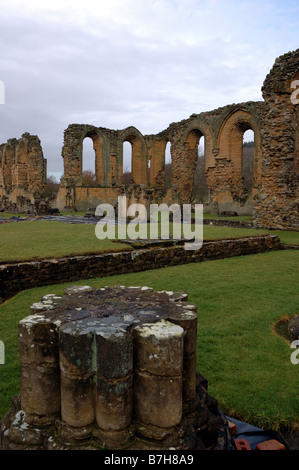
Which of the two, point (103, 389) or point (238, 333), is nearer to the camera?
point (103, 389)

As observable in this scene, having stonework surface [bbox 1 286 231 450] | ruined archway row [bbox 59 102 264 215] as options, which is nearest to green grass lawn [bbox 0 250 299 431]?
stonework surface [bbox 1 286 231 450]

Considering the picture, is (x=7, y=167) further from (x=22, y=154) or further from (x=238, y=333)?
(x=238, y=333)

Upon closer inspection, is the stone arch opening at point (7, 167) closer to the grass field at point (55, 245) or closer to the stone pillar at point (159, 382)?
the grass field at point (55, 245)

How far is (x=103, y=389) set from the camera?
205 centimetres

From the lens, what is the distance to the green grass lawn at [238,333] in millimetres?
2943

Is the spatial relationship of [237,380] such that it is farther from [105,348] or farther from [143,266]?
[143,266]

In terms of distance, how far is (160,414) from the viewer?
2070 mm

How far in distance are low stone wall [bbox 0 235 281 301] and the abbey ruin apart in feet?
15.5

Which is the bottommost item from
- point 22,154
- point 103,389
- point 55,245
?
point 103,389

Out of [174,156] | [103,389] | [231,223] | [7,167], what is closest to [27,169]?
[7,167]

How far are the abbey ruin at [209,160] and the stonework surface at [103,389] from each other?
40.9 ft

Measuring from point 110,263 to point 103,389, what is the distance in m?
5.34
